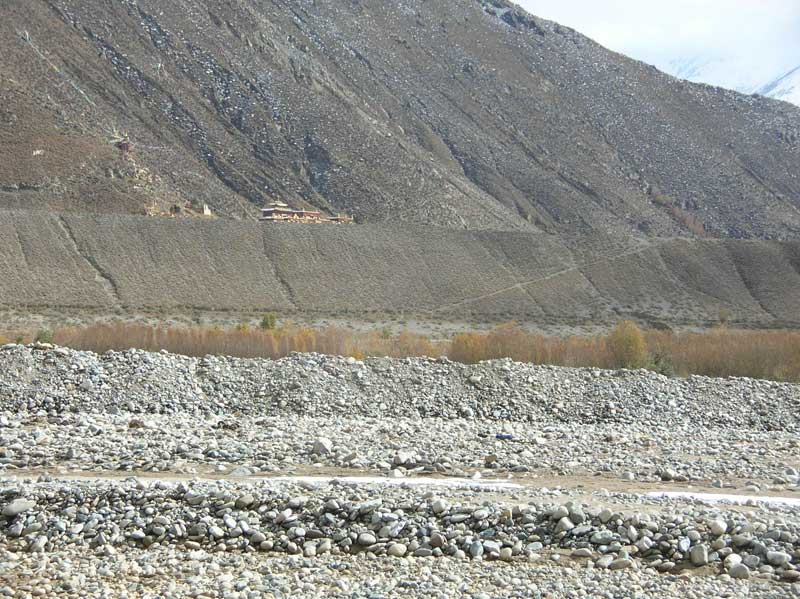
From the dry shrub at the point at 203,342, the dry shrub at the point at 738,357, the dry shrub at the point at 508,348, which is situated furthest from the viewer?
the dry shrub at the point at 738,357

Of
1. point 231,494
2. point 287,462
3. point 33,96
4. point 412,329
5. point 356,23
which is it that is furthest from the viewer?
point 356,23

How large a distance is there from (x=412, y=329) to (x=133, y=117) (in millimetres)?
33584

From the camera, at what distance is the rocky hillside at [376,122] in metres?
62.6

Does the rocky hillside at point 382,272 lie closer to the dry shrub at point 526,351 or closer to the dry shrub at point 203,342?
the dry shrub at point 203,342

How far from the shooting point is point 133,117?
224ft

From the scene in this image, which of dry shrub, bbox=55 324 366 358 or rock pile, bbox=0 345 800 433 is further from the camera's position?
dry shrub, bbox=55 324 366 358

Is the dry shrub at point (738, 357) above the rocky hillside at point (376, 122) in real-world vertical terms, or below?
below

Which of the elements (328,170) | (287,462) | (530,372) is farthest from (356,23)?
(287,462)

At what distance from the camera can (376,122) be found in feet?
261

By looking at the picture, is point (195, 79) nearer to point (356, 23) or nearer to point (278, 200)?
point (278, 200)

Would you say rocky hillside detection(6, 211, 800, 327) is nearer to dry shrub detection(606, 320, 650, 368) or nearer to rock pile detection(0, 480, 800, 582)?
dry shrub detection(606, 320, 650, 368)

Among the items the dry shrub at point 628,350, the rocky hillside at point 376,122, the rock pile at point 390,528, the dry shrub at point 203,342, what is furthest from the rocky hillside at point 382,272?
the rock pile at point 390,528

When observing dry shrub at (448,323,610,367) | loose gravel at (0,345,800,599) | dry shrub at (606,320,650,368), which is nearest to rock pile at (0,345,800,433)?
loose gravel at (0,345,800,599)

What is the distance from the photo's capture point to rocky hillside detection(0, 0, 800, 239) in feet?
205
